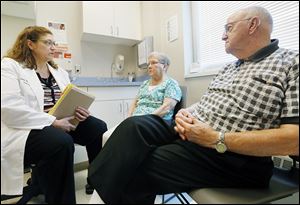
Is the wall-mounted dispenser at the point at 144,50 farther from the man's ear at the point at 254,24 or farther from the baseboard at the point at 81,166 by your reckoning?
the baseboard at the point at 81,166

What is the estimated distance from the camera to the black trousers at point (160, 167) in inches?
20.9

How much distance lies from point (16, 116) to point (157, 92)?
32.6 inches

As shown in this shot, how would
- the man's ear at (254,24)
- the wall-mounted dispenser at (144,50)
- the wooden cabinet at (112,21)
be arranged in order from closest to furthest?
the man's ear at (254,24)
the wall-mounted dispenser at (144,50)
the wooden cabinet at (112,21)

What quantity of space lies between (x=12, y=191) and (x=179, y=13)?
165 cm

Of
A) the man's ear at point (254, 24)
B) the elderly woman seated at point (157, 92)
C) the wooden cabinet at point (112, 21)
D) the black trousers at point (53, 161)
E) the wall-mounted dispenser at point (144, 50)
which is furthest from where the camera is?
the wooden cabinet at point (112, 21)

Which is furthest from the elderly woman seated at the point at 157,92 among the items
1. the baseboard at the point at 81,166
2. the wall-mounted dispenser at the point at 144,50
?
the baseboard at the point at 81,166

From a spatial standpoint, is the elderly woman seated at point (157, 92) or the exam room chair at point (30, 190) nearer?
the exam room chair at point (30, 190)

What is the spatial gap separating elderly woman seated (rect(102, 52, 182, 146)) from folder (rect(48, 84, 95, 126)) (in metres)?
0.22

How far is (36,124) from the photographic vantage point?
2.04ft

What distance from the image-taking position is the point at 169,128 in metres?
0.66

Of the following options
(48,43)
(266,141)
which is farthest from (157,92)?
(266,141)

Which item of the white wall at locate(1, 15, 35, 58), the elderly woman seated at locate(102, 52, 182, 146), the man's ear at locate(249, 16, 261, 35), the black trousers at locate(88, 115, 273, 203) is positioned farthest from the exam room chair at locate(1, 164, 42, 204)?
the man's ear at locate(249, 16, 261, 35)

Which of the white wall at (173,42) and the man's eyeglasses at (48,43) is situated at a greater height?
the white wall at (173,42)

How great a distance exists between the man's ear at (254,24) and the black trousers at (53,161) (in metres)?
0.63
